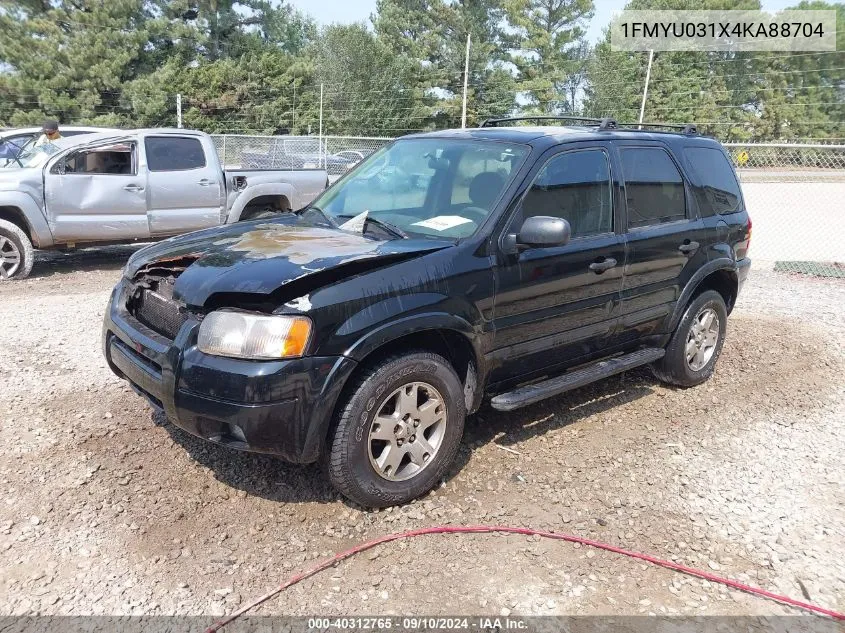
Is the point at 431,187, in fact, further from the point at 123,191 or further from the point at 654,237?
the point at 123,191

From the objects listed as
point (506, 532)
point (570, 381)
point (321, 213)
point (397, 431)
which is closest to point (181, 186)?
point (321, 213)

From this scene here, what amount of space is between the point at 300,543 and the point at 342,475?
36 cm

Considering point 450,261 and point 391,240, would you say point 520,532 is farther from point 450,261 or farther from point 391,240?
point 391,240

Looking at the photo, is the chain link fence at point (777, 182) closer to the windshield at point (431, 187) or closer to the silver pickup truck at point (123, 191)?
the silver pickup truck at point (123, 191)

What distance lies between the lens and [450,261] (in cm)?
346

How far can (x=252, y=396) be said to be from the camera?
294 centimetres

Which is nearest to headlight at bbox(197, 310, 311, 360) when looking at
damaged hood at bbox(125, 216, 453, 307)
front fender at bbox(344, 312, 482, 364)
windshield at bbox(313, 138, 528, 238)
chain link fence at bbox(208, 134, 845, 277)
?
damaged hood at bbox(125, 216, 453, 307)

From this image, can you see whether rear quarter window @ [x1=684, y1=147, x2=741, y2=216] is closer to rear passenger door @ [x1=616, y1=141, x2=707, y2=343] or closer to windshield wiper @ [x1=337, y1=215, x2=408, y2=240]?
rear passenger door @ [x1=616, y1=141, x2=707, y2=343]

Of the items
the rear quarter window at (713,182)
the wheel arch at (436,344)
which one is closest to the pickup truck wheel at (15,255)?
the wheel arch at (436,344)

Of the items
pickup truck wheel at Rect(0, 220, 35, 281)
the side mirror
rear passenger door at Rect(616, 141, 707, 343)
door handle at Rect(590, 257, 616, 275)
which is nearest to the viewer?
the side mirror

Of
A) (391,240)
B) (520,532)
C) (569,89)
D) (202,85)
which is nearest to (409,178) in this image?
(391,240)

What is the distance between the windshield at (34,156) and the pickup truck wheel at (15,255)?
0.85m

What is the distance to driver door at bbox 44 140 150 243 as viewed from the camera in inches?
326

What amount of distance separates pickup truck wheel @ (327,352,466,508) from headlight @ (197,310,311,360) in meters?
0.39
